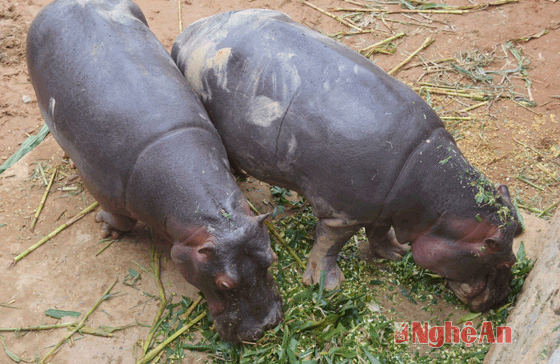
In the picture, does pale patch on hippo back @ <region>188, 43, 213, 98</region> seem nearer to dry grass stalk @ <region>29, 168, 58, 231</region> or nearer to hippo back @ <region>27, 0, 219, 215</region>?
hippo back @ <region>27, 0, 219, 215</region>

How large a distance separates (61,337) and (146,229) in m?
1.33

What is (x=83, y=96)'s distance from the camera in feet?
13.0

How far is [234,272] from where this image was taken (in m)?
3.48

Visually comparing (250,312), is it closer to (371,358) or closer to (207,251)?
(207,251)

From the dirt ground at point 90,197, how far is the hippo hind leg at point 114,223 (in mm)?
140

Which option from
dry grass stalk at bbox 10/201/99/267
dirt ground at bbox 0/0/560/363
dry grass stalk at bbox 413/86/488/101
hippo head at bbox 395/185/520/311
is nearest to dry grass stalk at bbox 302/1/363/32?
dirt ground at bbox 0/0/560/363

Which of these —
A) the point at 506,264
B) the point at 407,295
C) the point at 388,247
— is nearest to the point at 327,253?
the point at 388,247

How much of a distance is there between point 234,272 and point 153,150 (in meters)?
1.12

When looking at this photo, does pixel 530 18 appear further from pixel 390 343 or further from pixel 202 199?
pixel 202 199

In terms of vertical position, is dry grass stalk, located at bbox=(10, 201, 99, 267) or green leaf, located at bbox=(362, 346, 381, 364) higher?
green leaf, located at bbox=(362, 346, 381, 364)

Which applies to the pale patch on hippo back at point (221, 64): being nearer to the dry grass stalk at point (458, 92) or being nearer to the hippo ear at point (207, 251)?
the hippo ear at point (207, 251)

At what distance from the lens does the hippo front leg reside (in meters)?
4.26

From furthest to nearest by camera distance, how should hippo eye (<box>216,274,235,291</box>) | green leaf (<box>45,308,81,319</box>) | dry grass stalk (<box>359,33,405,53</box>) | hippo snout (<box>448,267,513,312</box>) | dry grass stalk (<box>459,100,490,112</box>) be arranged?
dry grass stalk (<box>359,33,405,53</box>) → dry grass stalk (<box>459,100,490,112</box>) → green leaf (<box>45,308,81,319</box>) → hippo snout (<box>448,267,513,312</box>) → hippo eye (<box>216,274,235,291</box>)

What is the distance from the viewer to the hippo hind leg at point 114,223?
4.69m
